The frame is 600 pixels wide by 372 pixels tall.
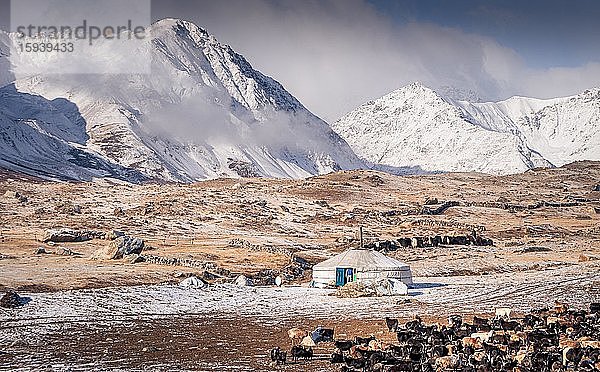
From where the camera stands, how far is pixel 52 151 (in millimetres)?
155250

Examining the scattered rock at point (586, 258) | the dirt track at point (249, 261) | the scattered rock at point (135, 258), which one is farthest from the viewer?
the scattered rock at point (586, 258)

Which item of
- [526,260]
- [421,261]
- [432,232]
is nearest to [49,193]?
[432,232]

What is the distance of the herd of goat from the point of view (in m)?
19.4

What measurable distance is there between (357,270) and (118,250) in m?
15.5

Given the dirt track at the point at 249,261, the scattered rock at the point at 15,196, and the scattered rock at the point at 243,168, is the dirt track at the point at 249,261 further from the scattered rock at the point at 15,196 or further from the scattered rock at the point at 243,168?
the scattered rock at the point at 243,168

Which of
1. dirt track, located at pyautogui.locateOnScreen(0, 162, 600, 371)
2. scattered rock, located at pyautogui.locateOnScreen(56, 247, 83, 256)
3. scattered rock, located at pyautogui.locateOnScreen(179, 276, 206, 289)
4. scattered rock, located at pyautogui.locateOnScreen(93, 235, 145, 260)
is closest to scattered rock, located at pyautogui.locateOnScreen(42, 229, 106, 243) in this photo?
dirt track, located at pyautogui.locateOnScreen(0, 162, 600, 371)

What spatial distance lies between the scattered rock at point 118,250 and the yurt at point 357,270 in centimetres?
1294

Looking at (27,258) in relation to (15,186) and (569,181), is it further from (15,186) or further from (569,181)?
(569,181)

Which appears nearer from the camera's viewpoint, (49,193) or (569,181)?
(49,193)

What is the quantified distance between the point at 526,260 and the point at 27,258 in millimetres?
33040

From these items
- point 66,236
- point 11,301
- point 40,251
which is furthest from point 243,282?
point 66,236

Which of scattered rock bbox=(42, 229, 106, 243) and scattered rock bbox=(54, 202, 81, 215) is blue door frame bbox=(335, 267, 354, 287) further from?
scattered rock bbox=(54, 202, 81, 215)

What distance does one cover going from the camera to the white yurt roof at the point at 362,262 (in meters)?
40.8

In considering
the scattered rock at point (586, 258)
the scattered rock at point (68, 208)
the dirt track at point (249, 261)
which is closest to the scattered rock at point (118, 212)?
the dirt track at point (249, 261)
